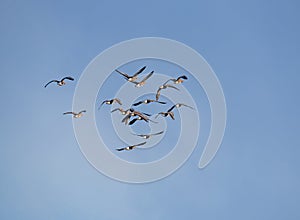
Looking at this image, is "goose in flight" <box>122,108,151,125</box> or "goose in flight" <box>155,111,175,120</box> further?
"goose in flight" <box>155,111,175,120</box>

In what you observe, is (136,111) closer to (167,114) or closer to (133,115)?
(133,115)

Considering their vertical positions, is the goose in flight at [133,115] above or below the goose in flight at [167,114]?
below

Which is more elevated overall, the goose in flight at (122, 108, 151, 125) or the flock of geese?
the flock of geese

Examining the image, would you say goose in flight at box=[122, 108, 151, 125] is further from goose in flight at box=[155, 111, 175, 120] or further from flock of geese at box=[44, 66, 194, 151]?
goose in flight at box=[155, 111, 175, 120]

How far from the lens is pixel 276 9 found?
3.63 metres

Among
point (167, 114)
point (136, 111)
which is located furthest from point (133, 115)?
point (167, 114)

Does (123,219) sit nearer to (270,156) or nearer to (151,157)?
(151,157)

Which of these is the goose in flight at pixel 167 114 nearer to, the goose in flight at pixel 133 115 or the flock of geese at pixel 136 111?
the flock of geese at pixel 136 111

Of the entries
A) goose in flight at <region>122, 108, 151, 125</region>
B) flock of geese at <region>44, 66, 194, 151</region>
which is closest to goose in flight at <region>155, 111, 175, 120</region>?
flock of geese at <region>44, 66, 194, 151</region>

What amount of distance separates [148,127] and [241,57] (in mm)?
814

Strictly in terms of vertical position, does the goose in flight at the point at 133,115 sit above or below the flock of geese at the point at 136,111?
below

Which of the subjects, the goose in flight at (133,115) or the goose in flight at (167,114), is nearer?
the goose in flight at (133,115)

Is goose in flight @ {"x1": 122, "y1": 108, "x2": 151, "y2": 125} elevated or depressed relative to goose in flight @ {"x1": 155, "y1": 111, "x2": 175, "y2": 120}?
depressed

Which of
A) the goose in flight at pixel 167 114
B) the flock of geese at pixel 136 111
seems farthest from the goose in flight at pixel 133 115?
the goose in flight at pixel 167 114
